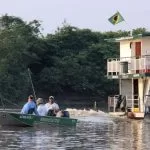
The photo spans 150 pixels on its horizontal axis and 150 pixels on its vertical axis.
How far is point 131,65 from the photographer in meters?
46.1

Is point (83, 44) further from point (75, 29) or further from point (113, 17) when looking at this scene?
point (113, 17)

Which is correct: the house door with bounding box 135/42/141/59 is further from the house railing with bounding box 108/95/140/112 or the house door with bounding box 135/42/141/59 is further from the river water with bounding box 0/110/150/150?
the river water with bounding box 0/110/150/150

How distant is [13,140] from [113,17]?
88.2 feet

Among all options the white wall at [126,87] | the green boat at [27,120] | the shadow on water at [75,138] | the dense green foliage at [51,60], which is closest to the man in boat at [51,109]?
the green boat at [27,120]

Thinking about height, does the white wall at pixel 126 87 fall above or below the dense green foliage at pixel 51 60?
below

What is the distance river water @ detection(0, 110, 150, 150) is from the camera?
23656 millimetres

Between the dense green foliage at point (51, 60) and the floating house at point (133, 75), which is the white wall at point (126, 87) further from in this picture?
the dense green foliage at point (51, 60)

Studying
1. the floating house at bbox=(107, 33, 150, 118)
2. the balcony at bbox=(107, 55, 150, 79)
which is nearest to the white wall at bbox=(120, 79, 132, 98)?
the floating house at bbox=(107, 33, 150, 118)

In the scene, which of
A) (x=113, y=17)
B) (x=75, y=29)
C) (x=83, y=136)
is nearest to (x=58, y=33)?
(x=75, y=29)

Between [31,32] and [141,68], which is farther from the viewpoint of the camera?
[31,32]

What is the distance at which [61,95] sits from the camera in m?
75.3

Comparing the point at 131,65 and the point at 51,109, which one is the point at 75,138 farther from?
the point at 131,65

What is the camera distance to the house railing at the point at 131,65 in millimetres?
44469

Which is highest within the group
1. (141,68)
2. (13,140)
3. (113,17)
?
(113,17)
